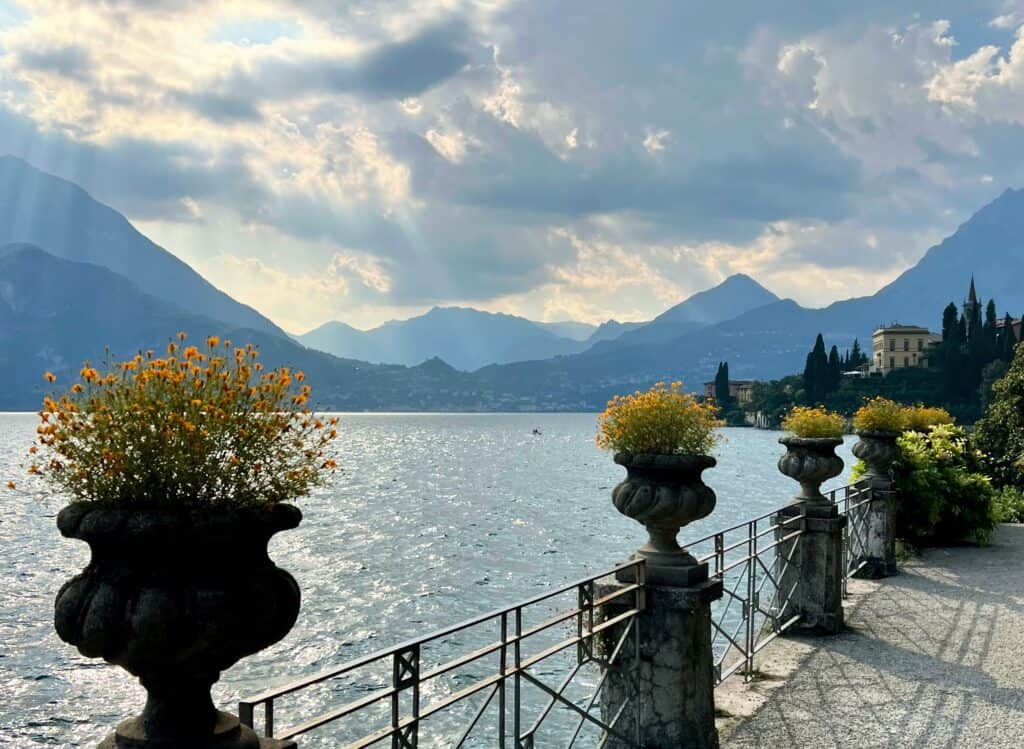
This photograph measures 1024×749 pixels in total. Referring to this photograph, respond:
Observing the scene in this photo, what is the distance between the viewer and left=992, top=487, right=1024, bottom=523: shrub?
18.0 metres

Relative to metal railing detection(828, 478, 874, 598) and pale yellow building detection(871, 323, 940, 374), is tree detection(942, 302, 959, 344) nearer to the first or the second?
pale yellow building detection(871, 323, 940, 374)

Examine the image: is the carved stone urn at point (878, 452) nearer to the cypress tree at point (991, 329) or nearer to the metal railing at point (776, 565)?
the metal railing at point (776, 565)

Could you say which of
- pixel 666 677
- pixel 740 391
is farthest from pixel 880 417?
pixel 740 391

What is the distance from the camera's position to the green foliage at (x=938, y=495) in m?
13.8

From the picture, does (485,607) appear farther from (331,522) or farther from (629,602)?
(331,522)

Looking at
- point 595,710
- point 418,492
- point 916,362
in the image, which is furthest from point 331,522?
point 916,362

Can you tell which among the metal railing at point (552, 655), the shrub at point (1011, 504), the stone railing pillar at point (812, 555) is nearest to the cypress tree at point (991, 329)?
the shrub at point (1011, 504)

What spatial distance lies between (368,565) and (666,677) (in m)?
28.1

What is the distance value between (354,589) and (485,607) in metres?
5.71

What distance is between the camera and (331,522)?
45156 millimetres

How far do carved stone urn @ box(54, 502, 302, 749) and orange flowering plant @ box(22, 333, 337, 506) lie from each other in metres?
0.12

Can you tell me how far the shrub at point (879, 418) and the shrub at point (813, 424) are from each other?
10.3 ft

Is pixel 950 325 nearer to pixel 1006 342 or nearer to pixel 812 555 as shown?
pixel 1006 342

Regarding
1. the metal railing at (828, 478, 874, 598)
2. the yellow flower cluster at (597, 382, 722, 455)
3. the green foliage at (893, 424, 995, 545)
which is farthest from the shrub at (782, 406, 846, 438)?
the yellow flower cluster at (597, 382, 722, 455)
